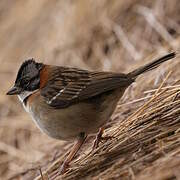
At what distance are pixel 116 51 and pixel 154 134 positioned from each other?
4089mm

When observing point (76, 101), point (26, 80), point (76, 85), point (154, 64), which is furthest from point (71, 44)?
point (154, 64)

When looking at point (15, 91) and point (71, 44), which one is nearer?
point (15, 91)

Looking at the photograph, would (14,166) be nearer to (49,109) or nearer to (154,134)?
(49,109)

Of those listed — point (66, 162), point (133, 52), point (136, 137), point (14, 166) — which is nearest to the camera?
point (136, 137)

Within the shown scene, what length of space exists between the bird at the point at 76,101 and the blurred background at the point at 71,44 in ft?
2.67

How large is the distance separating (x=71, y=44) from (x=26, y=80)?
12.0 feet

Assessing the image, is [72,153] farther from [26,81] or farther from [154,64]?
[154,64]

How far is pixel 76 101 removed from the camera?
5176 mm

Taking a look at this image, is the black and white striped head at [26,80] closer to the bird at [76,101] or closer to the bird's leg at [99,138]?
the bird at [76,101]

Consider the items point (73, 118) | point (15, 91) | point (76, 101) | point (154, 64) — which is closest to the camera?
point (154, 64)

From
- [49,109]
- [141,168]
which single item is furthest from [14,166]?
[141,168]

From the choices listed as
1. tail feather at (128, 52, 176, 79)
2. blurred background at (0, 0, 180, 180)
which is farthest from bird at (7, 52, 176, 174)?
blurred background at (0, 0, 180, 180)

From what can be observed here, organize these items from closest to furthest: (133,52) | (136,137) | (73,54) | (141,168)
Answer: (141,168)
(136,137)
(133,52)
(73,54)

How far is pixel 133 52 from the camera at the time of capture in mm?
7910
